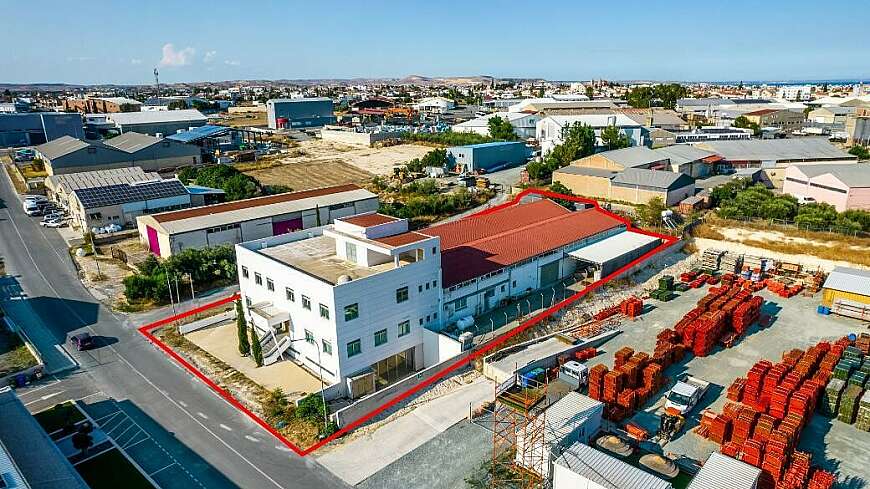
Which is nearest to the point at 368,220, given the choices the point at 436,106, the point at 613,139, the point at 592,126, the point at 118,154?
the point at 613,139

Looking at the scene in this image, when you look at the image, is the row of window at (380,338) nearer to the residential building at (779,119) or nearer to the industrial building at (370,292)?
the industrial building at (370,292)

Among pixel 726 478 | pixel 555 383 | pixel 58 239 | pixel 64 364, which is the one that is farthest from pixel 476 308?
pixel 58 239

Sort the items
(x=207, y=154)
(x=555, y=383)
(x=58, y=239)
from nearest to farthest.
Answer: (x=555, y=383), (x=58, y=239), (x=207, y=154)

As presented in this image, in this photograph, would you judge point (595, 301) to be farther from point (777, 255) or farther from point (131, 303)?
point (131, 303)

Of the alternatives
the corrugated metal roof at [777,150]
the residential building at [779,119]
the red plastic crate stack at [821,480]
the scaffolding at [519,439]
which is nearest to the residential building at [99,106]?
the corrugated metal roof at [777,150]

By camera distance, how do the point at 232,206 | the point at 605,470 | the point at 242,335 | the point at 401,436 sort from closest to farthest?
the point at 605,470
the point at 401,436
the point at 242,335
the point at 232,206

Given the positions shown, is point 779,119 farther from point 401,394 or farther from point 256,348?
point 256,348
